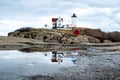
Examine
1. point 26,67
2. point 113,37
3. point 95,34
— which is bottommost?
point 113,37

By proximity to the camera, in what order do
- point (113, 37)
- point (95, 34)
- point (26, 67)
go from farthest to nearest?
1. point (113, 37)
2. point (95, 34)
3. point (26, 67)

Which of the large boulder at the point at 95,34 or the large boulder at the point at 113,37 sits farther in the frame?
the large boulder at the point at 113,37

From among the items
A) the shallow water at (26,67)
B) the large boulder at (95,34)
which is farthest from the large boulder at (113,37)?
the shallow water at (26,67)

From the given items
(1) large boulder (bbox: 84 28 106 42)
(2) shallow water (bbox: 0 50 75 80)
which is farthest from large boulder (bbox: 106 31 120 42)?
(2) shallow water (bbox: 0 50 75 80)

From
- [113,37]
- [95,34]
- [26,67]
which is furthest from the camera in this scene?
[113,37]

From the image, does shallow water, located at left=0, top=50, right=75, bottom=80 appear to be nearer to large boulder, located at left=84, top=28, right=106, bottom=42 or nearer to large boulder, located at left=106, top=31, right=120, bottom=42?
large boulder, located at left=84, top=28, right=106, bottom=42

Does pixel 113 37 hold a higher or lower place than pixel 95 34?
lower

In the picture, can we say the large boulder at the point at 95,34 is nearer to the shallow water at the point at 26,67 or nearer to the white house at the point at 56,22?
the white house at the point at 56,22

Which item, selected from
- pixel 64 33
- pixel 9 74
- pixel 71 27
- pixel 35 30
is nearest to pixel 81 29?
pixel 71 27

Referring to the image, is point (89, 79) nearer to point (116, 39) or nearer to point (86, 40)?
point (86, 40)

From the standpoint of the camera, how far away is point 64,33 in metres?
63.1

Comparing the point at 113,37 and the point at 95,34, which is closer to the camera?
the point at 95,34

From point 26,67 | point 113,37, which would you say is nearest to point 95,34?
point 113,37

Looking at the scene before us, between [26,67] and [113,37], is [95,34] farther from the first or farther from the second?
[26,67]
